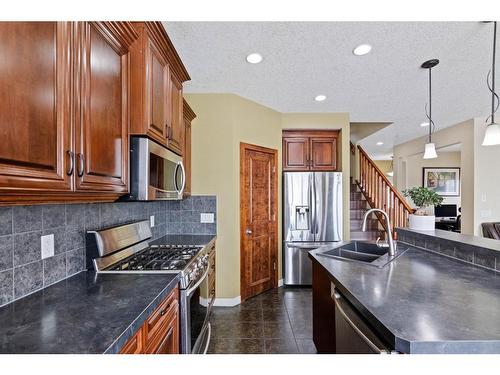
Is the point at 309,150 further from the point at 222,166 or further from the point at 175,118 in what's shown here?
the point at 175,118

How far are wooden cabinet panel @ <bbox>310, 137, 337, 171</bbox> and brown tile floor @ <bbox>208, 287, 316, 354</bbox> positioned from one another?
195cm

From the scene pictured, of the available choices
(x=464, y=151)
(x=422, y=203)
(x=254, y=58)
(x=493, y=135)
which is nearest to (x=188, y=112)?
(x=254, y=58)

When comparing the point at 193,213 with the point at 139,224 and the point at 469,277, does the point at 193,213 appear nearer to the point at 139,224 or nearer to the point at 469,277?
the point at 139,224

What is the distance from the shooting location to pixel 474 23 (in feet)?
6.50

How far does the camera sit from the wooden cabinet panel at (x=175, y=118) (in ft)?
6.72

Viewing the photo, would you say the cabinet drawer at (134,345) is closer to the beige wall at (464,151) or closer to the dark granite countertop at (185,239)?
the dark granite countertop at (185,239)

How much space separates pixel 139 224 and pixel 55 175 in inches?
56.1

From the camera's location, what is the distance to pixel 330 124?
398cm

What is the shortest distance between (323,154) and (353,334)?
315cm

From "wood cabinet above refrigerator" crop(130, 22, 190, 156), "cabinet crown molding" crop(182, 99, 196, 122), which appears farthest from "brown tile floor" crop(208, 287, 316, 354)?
"cabinet crown molding" crop(182, 99, 196, 122)

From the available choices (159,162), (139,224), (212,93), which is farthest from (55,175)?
(212,93)

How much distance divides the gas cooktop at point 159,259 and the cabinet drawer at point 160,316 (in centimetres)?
20

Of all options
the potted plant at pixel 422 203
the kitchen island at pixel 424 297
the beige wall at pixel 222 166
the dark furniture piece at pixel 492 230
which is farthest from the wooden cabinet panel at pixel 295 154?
the dark furniture piece at pixel 492 230

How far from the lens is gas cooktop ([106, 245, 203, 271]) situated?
166 centimetres
